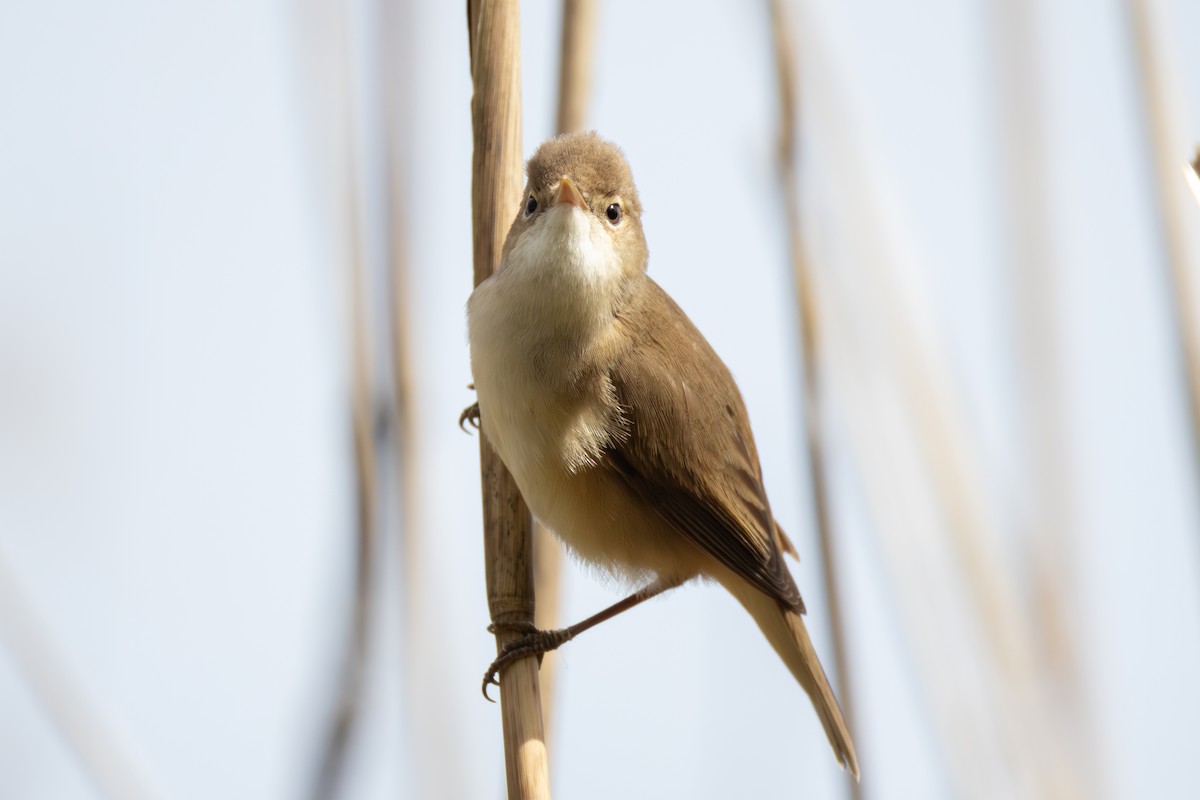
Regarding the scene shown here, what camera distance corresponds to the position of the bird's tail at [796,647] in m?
2.97

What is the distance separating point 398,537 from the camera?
6.93 feet

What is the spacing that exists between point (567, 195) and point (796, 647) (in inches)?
54.0

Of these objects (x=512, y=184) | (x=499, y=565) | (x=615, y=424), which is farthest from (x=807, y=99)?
(x=499, y=565)

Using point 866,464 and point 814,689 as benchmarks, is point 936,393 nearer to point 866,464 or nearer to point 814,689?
point 866,464

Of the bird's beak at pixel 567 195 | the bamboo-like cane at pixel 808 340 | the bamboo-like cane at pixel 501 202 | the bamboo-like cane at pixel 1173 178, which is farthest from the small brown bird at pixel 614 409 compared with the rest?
the bamboo-like cane at pixel 1173 178

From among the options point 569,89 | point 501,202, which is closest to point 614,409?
point 501,202

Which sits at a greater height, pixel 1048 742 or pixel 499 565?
pixel 499 565

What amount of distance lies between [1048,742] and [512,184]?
58.1 inches

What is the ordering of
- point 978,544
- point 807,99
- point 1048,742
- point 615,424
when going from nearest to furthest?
point 1048,742
point 978,544
point 807,99
point 615,424

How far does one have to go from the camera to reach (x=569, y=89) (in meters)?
2.56

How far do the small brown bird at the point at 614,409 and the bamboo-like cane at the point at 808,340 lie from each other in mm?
349

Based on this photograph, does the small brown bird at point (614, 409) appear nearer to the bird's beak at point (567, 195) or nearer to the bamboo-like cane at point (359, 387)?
the bird's beak at point (567, 195)

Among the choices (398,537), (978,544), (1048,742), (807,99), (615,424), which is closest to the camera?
(1048,742)

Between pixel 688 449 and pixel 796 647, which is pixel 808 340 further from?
pixel 796 647
